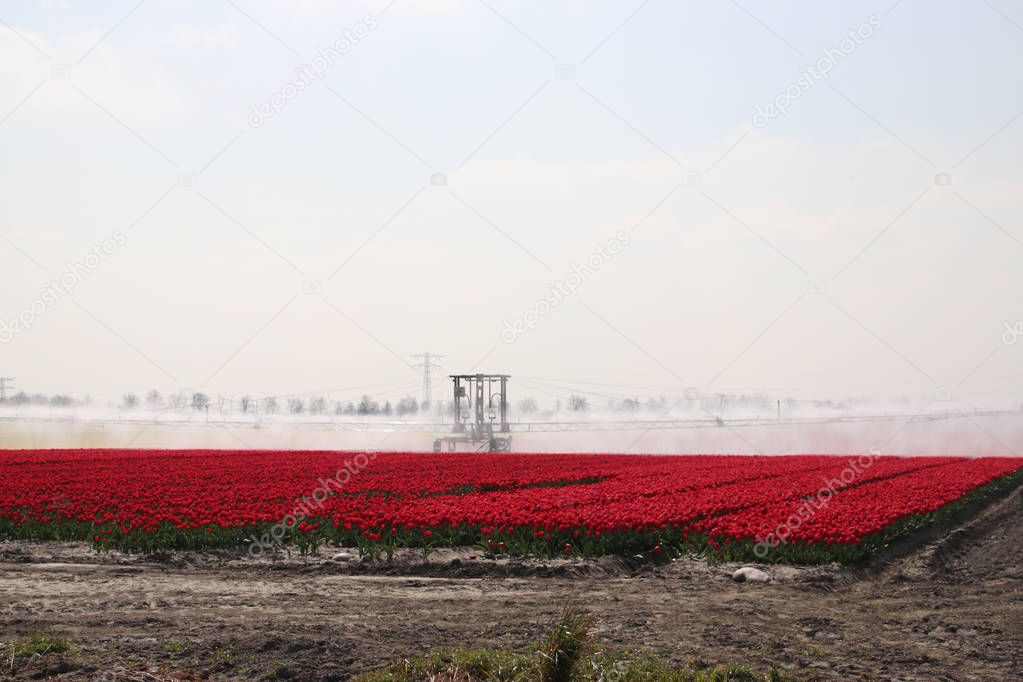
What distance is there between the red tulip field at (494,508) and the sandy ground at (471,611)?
70 centimetres

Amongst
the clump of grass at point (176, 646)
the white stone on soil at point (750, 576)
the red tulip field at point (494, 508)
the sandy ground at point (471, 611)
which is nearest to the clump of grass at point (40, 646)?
the sandy ground at point (471, 611)

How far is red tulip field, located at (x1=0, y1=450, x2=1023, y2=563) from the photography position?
53.0 feet

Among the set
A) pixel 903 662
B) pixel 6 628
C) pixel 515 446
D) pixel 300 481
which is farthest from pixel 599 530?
pixel 515 446

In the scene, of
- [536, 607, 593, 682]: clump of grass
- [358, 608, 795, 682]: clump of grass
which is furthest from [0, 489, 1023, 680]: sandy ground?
[536, 607, 593, 682]: clump of grass

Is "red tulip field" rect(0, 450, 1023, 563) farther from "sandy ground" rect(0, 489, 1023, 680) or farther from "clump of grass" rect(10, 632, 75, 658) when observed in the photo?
"clump of grass" rect(10, 632, 75, 658)

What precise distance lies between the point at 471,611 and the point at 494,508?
6674mm

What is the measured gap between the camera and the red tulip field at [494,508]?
16141mm

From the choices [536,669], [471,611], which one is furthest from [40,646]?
[536,669]

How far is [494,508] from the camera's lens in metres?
18.1

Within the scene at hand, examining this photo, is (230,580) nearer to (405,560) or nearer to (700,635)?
(405,560)

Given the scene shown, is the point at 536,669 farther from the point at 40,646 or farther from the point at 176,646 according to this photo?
the point at 40,646

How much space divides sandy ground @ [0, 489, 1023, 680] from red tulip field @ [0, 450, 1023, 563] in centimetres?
70

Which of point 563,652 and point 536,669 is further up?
point 563,652

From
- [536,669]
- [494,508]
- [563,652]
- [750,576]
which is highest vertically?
[494,508]
